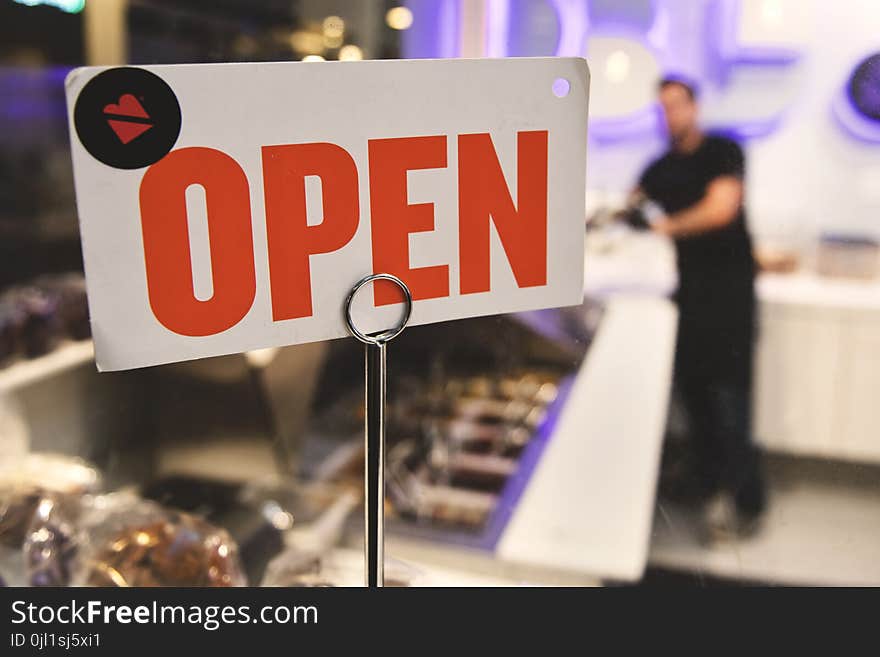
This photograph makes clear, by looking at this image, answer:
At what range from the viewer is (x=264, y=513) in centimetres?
122

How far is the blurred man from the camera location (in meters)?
0.79

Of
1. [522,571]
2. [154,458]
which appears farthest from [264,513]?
[522,571]

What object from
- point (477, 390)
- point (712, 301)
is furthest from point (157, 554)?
point (477, 390)

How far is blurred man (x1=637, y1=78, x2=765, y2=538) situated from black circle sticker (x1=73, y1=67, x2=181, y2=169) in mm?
532

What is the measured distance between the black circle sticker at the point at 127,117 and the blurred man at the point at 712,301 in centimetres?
53

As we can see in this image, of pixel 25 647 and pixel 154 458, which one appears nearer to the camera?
pixel 25 647

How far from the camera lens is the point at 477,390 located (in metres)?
1.90

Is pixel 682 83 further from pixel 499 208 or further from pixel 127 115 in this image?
pixel 127 115

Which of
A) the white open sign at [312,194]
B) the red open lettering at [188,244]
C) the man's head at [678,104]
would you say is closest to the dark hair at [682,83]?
the man's head at [678,104]

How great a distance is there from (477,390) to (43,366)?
0.95m

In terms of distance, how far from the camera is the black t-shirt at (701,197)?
803 millimetres

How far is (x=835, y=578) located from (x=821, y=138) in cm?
107

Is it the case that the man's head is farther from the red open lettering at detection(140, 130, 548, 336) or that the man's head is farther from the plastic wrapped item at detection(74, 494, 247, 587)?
the plastic wrapped item at detection(74, 494, 247, 587)

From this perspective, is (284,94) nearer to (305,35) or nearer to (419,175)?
(419,175)
